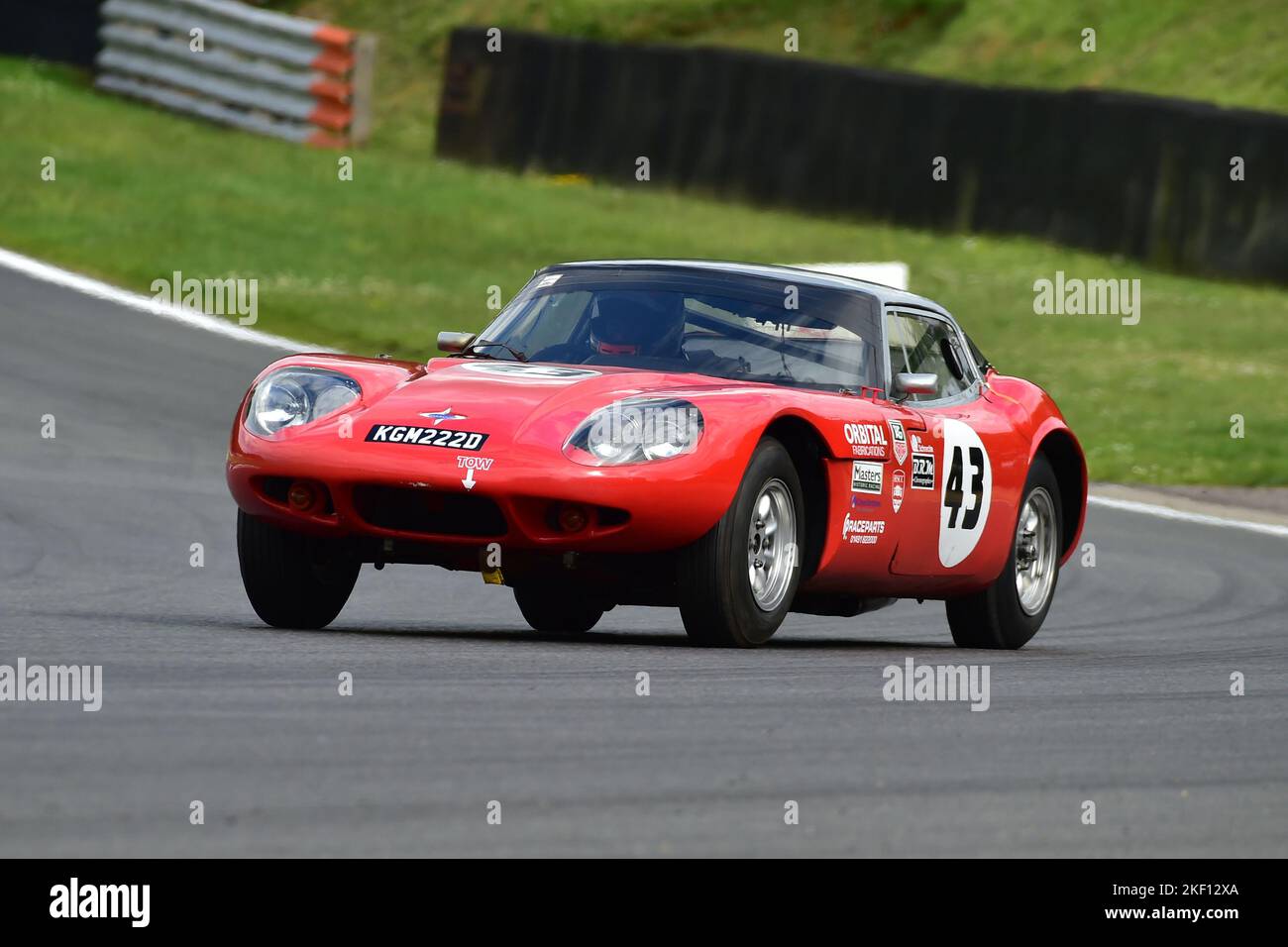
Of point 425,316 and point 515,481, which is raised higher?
point 425,316

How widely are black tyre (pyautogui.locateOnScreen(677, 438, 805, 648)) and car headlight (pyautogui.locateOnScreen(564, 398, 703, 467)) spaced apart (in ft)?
0.79

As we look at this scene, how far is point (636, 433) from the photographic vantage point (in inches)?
291

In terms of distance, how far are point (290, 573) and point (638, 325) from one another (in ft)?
4.83

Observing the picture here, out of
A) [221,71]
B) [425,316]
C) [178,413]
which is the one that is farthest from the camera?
[221,71]

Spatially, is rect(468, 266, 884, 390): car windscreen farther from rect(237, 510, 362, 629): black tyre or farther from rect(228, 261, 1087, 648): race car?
rect(237, 510, 362, 629): black tyre

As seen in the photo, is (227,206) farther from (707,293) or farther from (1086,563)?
(707,293)

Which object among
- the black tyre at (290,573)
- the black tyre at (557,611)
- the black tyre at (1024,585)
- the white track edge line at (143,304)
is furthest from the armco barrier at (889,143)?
the black tyre at (290,573)

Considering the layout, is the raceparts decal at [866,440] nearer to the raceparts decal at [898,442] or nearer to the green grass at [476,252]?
the raceparts decal at [898,442]

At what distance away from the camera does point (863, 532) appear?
Result: 26.6 feet

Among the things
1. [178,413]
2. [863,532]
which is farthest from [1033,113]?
[863,532]

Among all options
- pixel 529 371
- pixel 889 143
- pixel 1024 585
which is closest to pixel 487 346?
pixel 529 371

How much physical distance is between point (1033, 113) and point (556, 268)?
14.2m

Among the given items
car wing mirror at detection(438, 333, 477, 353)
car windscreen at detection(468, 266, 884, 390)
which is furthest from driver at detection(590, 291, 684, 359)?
car wing mirror at detection(438, 333, 477, 353)
